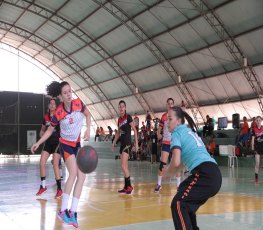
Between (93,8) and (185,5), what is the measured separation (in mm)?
8455

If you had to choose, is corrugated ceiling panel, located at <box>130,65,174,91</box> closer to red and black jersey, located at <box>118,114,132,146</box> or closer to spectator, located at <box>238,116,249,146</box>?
spectator, located at <box>238,116,249,146</box>

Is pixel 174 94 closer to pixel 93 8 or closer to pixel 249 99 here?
pixel 249 99

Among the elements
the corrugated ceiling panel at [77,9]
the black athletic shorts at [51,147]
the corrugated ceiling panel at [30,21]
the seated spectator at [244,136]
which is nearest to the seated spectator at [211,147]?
the seated spectator at [244,136]

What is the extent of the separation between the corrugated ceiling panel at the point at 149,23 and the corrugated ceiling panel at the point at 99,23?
7.37ft

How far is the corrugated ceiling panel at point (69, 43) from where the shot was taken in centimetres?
3856

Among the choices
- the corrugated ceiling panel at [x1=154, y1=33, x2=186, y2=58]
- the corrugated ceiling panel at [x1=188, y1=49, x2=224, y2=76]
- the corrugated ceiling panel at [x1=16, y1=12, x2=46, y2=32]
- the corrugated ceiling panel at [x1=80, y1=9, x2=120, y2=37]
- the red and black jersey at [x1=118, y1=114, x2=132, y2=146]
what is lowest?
the red and black jersey at [x1=118, y1=114, x2=132, y2=146]

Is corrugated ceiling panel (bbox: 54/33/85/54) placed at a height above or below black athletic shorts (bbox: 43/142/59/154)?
above

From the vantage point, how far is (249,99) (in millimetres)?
29047

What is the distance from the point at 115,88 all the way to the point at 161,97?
6.87m

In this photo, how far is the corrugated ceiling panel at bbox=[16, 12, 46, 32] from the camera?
122ft

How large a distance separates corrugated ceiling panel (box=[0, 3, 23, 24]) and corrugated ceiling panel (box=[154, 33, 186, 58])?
13.6 metres

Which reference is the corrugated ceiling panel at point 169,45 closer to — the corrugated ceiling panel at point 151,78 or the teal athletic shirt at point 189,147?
the corrugated ceiling panel at point 151,78

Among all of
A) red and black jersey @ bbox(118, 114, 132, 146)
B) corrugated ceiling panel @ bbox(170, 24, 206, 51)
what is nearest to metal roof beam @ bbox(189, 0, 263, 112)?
corrugated ceiling panel @ bbox(170, 24, 206, 51)

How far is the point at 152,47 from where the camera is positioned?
108 feet
